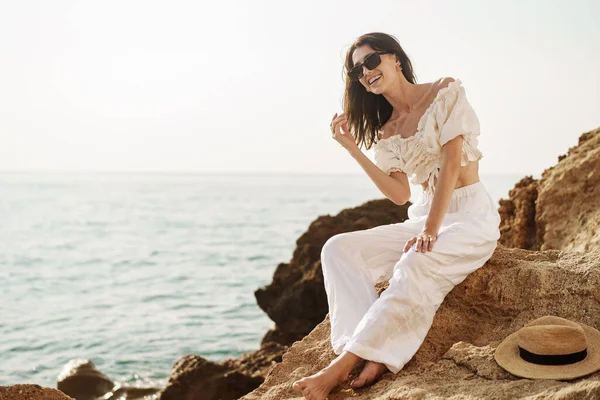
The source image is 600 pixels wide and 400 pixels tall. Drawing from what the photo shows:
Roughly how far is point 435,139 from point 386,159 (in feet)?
1.42

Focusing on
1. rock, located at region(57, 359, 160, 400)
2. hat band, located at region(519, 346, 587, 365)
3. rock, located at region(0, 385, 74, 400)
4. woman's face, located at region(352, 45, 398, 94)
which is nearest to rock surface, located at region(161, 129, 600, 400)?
hat band, located at region(519, 346, 587, 365)

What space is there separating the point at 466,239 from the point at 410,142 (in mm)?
780

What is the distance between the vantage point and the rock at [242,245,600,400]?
3.60 m

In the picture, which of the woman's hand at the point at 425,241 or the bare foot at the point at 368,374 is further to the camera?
the woman's hand at the point at 425,241

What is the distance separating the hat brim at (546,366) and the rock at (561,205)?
2.00 m

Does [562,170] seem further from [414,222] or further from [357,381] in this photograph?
[357,381]

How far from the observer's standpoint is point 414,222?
462cm

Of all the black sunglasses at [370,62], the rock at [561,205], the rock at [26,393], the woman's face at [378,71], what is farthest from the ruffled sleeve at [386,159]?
the rock at [26,393]

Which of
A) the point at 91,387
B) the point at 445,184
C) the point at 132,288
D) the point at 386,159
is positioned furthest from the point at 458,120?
the point at 132,288

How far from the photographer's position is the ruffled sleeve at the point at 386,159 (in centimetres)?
469

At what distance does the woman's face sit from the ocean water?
7.62 m

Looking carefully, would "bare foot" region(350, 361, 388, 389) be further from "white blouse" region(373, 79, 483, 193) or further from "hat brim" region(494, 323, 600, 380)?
"white blouse" region(373, 79, 483, 193)

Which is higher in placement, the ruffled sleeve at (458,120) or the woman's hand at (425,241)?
the ruffled sleeve at (458,120)

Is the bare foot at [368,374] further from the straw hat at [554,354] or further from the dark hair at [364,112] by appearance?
the dark hair at [364,112]
